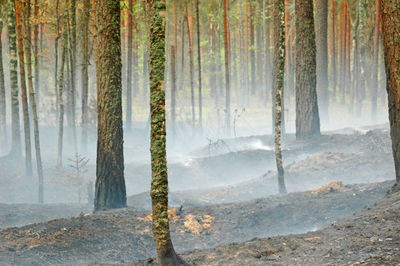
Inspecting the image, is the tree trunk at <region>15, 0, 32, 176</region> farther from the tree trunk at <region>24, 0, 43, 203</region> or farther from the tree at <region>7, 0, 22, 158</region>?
the tree at <region>7, 0, 22, 158</region>

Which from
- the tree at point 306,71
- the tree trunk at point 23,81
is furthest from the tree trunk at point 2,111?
the tree at point 306,71

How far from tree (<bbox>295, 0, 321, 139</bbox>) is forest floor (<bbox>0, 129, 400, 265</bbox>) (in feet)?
4.33

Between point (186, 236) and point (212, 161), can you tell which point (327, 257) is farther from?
point (212, 161)

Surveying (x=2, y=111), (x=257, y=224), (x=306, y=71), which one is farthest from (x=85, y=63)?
(x=257, y=224)

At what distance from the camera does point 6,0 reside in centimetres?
1922

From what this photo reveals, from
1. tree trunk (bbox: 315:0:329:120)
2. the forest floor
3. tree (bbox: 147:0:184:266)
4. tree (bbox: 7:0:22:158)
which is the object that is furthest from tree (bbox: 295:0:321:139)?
tree (bbox: 147:0:184:266)

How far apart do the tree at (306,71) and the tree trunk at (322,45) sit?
25.1 ft

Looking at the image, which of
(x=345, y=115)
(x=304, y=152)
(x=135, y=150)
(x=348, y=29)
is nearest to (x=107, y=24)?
(x=304, y=152)

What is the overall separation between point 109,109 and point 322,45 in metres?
17.4

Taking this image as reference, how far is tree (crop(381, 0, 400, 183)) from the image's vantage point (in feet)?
27.5

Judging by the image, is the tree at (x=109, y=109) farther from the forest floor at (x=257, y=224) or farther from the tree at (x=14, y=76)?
the tree at (x=14, y=76)

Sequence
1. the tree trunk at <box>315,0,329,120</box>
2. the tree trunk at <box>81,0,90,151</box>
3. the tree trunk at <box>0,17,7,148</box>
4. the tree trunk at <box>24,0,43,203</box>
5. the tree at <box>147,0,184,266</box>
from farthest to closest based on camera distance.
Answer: the tree trunk at <box>315,0,329,120</box>, the tree trunk at <box>0,17,7,148</box>, the tree trunk at <box>81,0,90,151</box>, the tree trunk at <box>24,0,43,203</box>, the tree at <box>147,0,184,266</box>

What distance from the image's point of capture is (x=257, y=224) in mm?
9930

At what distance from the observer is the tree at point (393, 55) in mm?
8367
